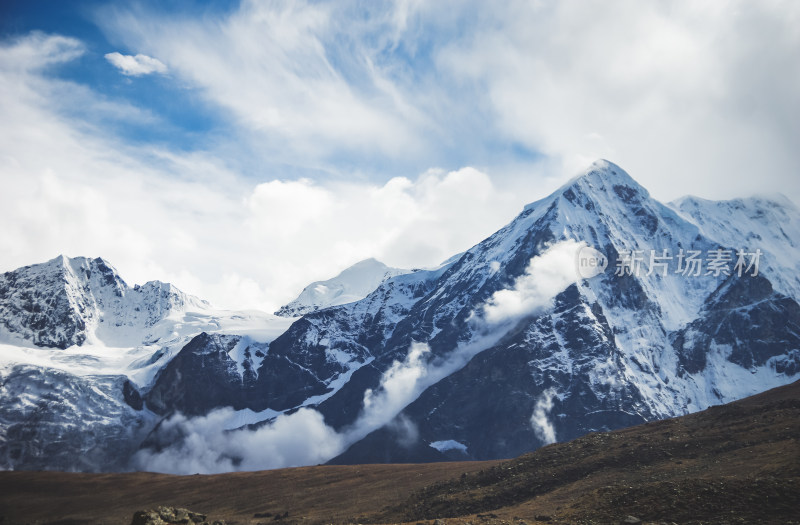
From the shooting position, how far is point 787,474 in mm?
51531

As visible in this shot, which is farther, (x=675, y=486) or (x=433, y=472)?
(x=433, y=472)

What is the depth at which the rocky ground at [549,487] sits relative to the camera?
49969 millimetres

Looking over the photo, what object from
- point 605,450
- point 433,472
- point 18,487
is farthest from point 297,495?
point 18,487

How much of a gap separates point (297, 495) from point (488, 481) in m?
36.2

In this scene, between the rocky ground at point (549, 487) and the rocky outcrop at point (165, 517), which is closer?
the rocky outcrop at point (165, 517)

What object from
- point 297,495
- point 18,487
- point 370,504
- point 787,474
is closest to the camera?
point 787,474

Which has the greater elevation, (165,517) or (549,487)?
(165,517)

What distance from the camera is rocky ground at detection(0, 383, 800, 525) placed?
49969mm

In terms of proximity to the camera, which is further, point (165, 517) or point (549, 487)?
point (549, 487)

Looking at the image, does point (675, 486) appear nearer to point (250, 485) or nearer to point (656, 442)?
point (656, 442)

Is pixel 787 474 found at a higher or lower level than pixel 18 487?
lower

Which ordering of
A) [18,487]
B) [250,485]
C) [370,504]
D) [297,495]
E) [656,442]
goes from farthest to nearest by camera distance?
1. [18,487]
2. [250,485]
3. [297,495]
4. [370,504]
5. [656,442]

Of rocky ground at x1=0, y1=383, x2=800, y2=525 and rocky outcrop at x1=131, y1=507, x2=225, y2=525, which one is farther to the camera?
rocky ground at x1=0, y1=383, x2=800, y2=525

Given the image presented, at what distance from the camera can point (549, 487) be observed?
69.6 meters
